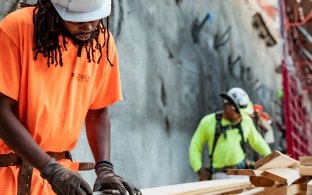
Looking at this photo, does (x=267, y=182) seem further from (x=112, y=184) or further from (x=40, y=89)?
(x=40, y=89)

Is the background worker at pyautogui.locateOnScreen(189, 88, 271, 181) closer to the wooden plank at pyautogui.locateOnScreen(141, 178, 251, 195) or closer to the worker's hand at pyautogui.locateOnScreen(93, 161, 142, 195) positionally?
the wooden plank at pyautogui.locateOnScreen(141, 178, 251, 195)

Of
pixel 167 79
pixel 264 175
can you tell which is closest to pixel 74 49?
pixel 264 175

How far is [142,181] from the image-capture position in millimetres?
6508

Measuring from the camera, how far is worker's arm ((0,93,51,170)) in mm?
2320

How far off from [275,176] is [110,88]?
1.03m

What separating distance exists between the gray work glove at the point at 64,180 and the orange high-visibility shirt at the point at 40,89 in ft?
0.74

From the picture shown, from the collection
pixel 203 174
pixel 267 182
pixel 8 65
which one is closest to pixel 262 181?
pixel 267 182

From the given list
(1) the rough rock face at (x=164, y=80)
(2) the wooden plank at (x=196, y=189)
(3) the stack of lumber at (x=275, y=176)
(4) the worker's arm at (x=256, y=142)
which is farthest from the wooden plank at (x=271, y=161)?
(4) the worker's arm at (x=256, y=142)

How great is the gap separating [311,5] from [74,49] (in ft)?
26.3

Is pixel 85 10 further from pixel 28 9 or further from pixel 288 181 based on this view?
pixel 288 181

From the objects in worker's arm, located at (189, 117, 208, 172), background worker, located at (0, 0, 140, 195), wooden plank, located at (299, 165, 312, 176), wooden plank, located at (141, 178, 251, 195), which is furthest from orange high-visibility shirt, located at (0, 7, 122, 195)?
worker's arm, located at (189, 117, 208, 172)

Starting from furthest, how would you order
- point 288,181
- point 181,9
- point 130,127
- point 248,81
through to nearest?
point 248,81 → point 181,9 → point 130,127 → point 288,181

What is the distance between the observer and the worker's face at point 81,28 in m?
2.46

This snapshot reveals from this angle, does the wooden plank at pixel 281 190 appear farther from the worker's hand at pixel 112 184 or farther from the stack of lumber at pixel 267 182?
the worker's hand at pixel 112 184
